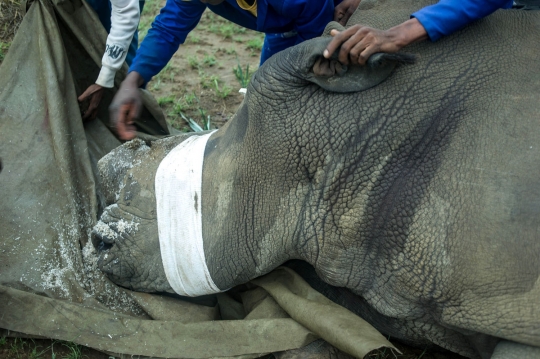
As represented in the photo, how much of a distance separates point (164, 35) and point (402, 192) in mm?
2034

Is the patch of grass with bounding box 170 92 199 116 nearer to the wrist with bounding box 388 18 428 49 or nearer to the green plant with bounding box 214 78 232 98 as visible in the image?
the green plant with bounding box 214 78 232 98

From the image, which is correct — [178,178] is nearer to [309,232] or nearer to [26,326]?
[309,232]

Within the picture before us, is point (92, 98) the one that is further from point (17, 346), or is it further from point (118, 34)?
point (17, 346)

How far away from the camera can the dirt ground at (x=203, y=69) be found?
5.46m

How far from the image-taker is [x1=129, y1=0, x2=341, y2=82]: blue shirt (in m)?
3.92

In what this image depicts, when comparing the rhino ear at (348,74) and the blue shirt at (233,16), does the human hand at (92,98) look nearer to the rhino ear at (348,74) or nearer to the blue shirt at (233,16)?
the blue shirt at (233,16)

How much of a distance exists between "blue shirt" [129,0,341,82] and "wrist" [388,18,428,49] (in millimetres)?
1198

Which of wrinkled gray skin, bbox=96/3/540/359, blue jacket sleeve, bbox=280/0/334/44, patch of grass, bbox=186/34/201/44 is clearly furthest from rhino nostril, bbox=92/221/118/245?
patch of grass, bbox=186/34/201/44

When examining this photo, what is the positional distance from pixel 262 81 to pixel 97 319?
1406 millimetres

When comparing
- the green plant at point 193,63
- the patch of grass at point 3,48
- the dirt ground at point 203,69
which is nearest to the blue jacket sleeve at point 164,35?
the dirt ground at point 203,69

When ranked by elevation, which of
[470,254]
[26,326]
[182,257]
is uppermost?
[470,254]

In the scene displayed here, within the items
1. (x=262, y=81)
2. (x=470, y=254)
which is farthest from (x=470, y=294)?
(x=262, y=81)

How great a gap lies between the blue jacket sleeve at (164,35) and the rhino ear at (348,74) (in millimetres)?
1464

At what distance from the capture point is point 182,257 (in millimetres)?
3223
